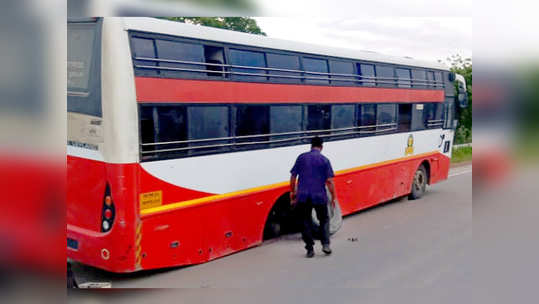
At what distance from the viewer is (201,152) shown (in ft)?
22.6

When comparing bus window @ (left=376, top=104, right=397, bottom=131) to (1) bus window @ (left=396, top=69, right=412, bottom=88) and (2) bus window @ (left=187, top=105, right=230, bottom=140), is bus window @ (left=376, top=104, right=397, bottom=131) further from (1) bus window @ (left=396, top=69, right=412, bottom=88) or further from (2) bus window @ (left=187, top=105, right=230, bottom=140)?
(2) bus window @ (left=187, top=105, right=230, bottom=140)

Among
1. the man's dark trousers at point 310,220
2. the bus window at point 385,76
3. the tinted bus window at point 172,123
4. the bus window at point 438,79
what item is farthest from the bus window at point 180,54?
the bus window at point 438,79

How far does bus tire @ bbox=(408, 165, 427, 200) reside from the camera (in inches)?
500

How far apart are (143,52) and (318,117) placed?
138 inches

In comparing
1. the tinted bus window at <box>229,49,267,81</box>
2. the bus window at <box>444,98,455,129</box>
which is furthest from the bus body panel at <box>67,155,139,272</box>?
the bus window at <box>444,98,455,129</box>

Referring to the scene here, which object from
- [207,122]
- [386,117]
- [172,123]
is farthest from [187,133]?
[386,117]

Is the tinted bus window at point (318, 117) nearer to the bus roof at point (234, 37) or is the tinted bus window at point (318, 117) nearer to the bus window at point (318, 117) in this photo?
the bus window at point (318, 117)

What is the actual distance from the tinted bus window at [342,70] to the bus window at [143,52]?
147 inches

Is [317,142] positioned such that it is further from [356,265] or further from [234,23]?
[234,23]

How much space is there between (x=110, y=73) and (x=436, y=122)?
8.88 metres

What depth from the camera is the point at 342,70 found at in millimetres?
9539

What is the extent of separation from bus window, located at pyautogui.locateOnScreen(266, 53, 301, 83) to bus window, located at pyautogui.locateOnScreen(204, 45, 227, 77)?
0.96 metres

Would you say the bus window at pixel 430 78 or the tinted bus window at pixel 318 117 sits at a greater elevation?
the bus window at pixel 430 78

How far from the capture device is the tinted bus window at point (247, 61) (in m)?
7.36
